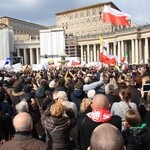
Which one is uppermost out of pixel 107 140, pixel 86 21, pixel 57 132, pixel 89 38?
pixel 86 21

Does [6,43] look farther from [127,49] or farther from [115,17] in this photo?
[115,17]

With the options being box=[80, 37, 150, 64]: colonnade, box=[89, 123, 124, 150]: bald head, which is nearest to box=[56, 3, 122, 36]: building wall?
box=[80, 37, 150, 64]: colonnade

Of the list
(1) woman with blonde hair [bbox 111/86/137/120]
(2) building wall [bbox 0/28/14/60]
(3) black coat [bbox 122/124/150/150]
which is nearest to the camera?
(3) black coat [bbox 122/124/150/150]

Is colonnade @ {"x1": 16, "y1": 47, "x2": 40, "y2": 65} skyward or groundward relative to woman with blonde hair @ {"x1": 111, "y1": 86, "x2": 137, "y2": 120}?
skyward

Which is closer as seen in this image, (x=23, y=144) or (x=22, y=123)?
(x=23, y=144)

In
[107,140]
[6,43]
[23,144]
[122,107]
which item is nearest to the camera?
[107,140]

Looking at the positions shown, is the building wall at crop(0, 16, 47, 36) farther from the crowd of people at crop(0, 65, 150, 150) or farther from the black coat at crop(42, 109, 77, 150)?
the black coat at crop(42, 109, 77, 150)

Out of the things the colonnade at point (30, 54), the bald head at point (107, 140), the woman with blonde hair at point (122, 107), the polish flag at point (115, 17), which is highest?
the polish flag at point (115, 17)

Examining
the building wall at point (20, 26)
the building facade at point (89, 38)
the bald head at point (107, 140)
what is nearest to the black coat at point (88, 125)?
the bald head at point (107, 140)

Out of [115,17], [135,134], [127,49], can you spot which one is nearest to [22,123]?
[135,134]

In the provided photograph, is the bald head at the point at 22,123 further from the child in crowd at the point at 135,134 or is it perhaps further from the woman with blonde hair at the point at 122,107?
the woman with blonde hair at the point at 122,107

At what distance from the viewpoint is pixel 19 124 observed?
15.7 ft

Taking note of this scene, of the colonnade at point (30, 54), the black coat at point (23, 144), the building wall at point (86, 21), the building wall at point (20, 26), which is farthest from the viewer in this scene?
the building wall at point (20, 26)

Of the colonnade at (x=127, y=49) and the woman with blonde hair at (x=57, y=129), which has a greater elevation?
the colonnade at (x=127, y=49)
